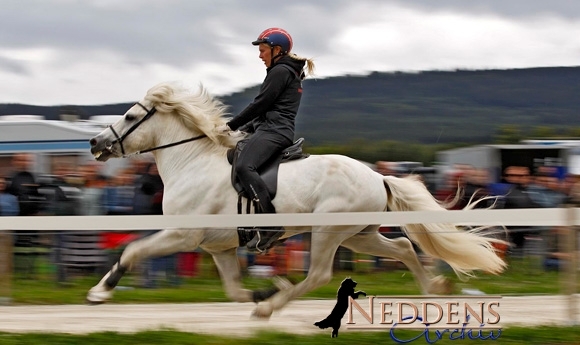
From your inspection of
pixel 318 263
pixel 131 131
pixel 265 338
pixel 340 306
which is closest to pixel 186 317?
pixel 265 338

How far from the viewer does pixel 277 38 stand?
699cm

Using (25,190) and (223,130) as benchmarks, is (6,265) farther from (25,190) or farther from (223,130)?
(25,190)

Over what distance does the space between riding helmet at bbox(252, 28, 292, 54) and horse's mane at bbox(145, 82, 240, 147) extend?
0.73 metres

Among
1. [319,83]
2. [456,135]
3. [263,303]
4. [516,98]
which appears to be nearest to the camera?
[263,303]

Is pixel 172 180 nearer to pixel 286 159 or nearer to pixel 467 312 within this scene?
pixel 286 159

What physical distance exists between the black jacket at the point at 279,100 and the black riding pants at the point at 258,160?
73mm

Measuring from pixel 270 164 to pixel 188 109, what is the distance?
891 mm

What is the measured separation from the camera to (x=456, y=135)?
17.2 m

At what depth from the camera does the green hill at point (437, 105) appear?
1788cm

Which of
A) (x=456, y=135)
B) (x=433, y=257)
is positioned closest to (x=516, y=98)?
(x=456, y=135)

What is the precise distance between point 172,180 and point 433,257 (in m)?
2.00

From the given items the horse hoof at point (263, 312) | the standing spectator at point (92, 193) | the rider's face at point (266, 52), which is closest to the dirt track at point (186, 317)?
the horse hoof at point (263, 312)

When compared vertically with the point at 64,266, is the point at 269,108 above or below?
above

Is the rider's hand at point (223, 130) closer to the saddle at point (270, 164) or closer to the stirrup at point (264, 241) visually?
the saddle at point (270, 164)
